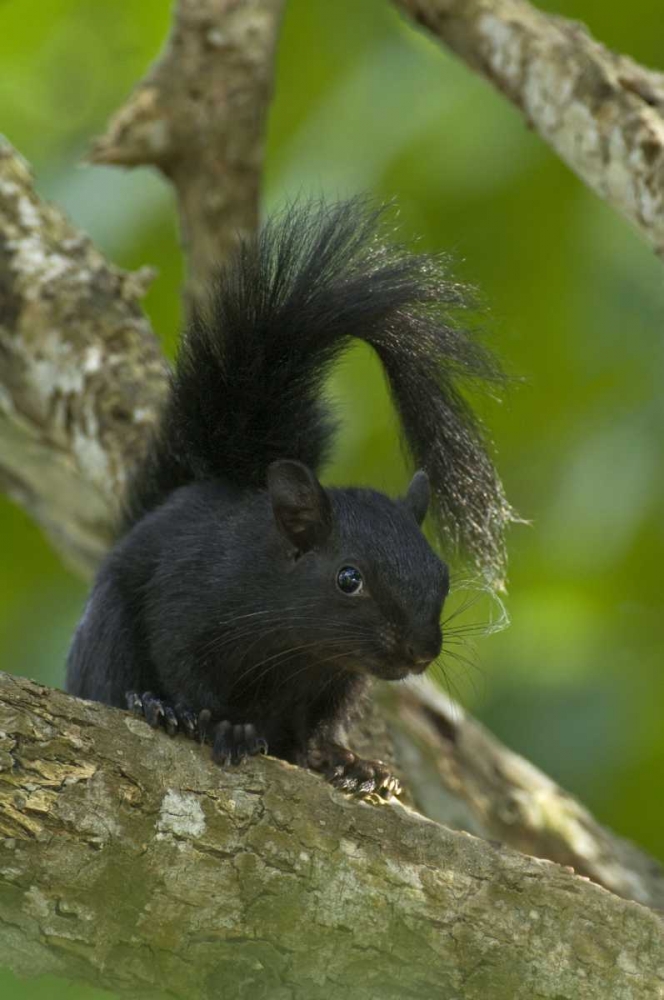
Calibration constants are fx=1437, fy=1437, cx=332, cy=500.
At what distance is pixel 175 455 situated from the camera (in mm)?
3992

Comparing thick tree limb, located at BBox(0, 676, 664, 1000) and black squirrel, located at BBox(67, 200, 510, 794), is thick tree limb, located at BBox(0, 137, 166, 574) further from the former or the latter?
thick tree limb, located at BBox(0, 676, 664, 1000)

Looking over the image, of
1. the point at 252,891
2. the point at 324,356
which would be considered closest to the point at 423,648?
the point at 252,891

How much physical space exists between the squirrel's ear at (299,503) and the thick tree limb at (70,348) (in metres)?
1.09

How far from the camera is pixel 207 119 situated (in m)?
5.36

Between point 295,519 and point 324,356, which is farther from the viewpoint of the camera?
point 324,356

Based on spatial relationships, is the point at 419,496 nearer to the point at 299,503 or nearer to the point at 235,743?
the point at 299,503

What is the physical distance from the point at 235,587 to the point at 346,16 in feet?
13.0

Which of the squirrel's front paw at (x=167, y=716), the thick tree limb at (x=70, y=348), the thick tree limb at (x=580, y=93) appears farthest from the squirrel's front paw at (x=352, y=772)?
the thick tree limb at (x=580, y=93)

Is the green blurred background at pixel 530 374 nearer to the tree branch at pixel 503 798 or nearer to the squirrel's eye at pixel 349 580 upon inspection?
the tree branch at pixel 503 798

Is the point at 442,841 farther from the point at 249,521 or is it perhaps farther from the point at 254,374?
the point at 254,374

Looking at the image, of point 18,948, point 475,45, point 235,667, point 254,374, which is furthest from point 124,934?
point 475,45

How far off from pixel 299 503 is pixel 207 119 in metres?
2.44

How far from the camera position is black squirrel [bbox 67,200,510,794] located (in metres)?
3.36

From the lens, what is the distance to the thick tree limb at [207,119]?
5246 millimetres
